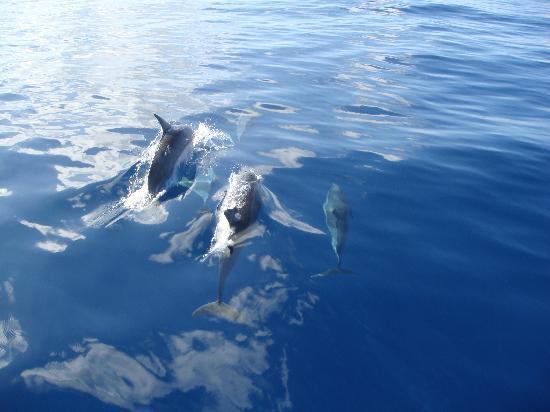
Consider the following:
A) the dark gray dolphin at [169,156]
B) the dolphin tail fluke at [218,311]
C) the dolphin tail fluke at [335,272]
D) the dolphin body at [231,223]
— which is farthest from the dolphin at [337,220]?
the dark gray dolphin at [169,156]

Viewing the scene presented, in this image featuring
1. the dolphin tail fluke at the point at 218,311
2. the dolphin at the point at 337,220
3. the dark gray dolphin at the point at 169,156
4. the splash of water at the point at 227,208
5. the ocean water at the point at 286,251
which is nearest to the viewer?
the ocean water at the point at 286,251

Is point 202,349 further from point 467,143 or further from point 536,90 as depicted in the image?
point 536,90

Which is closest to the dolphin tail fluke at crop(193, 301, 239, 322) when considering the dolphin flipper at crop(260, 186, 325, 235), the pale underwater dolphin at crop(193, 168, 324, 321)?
the pale underwater dolphin at crop(193, 168, 324, 321)

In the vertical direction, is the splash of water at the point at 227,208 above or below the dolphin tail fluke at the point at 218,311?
above

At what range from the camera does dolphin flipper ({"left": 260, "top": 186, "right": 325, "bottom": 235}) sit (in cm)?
727

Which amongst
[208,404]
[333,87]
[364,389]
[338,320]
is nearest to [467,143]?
[333,87]

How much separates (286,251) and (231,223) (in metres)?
0.91

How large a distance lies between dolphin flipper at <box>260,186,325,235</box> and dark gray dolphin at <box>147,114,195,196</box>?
146cm

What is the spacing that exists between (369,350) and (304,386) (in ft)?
2.99

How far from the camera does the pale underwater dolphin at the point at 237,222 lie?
5.63 metres

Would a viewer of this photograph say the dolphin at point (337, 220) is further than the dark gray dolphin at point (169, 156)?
No

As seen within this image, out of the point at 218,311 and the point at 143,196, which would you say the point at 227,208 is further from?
the point at 218,311

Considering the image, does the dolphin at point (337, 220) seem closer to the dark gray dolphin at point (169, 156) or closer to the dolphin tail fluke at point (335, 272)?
the dolphin tail fluke at point (335, 272)

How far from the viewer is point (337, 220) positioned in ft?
23.2
